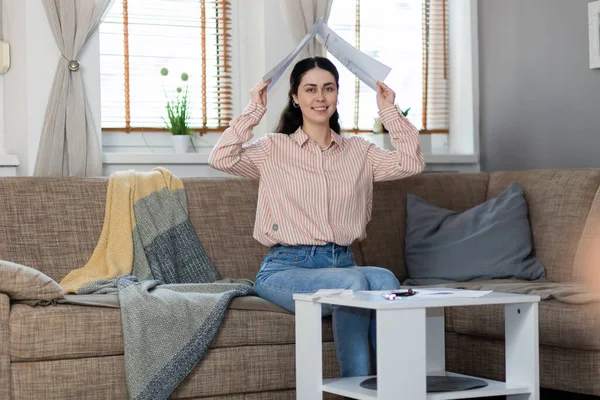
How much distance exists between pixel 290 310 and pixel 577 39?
6.39 feet

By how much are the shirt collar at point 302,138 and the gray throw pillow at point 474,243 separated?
69cm

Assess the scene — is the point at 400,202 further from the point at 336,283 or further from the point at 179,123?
the point at 336,283

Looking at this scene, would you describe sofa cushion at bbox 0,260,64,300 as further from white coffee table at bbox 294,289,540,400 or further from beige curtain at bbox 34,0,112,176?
beige curtain at bbox 34,0,112,176

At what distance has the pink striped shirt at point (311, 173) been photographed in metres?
3.10

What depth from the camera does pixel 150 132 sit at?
4246mm

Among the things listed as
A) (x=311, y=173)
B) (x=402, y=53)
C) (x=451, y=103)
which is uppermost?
(x=402, y=53)

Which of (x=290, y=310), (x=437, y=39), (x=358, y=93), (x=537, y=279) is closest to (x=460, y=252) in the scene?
(x=537, y=279)

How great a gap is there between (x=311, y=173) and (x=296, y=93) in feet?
1.00

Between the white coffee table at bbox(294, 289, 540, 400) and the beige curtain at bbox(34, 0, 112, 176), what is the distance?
1.45m

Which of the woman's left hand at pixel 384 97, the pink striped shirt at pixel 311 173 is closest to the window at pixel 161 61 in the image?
the pink striped shirt at pixel 311 173

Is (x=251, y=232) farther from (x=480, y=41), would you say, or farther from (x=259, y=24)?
(x=480, y=41)

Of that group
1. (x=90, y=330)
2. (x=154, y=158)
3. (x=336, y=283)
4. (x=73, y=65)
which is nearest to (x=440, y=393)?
(x=336, y=283)

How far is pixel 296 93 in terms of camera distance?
3268 mm

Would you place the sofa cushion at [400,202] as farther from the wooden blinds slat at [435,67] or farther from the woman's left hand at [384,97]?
the wooden blinds slat at [435,67]
